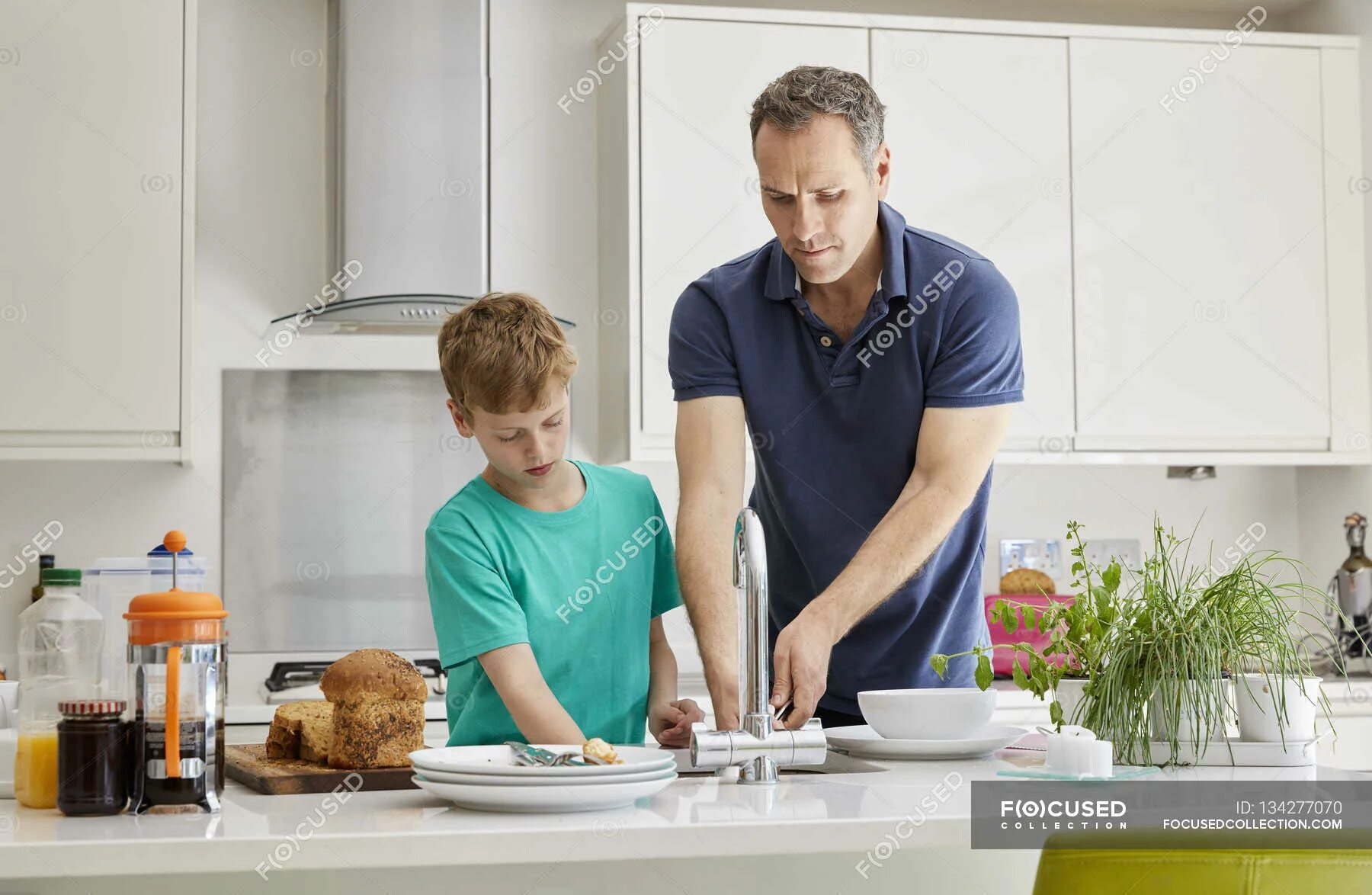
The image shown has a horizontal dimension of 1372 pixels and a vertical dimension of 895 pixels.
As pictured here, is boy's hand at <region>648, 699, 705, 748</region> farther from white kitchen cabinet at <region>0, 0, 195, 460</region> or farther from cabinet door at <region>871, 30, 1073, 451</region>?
cabinet door at <region>871, 30, 1073, 451</region>

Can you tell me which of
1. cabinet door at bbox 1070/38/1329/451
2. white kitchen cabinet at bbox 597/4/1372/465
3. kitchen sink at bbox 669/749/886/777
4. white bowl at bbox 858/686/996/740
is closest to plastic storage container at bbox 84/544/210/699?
white kitchen cabinet at bbox 597/4/1372/465

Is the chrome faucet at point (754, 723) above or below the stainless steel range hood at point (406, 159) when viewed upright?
below

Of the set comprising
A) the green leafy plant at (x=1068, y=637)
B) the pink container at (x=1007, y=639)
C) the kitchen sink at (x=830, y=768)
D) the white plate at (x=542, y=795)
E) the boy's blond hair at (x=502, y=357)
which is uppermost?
the boy's blond hair at (x=502, y=357)

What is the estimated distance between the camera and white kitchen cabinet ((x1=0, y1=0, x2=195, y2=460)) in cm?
281

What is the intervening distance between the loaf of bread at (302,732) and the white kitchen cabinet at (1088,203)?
1620 mm

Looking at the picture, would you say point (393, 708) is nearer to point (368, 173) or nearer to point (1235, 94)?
point (368, 173)

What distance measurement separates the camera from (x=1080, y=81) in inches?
128

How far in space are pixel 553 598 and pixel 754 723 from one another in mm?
382

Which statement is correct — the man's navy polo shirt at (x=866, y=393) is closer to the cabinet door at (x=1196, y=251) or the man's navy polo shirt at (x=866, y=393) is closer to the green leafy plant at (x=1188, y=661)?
the green leafy plant at (x=1188, y=661)

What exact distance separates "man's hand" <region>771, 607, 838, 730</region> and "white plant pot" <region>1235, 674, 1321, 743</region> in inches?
15.1

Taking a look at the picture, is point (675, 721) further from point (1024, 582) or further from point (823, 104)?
point (1024, 582)

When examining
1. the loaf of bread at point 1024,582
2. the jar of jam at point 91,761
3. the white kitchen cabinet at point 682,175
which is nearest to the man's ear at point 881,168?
the jar of jam at point 91,761

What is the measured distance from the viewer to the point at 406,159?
10.1 feet

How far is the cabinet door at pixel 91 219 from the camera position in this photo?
2.81 m
